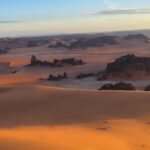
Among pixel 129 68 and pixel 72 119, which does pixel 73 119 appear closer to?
pixel 72 119

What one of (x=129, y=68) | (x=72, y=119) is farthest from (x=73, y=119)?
(x=129, y=68)

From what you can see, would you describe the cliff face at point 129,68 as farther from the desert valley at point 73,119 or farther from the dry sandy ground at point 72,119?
the dry sandy ground at point 72,119

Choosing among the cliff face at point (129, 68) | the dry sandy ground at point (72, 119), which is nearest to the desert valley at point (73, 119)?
the dry sandy ground at point (72, 119)

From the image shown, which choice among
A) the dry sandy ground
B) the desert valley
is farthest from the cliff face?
the dry sandy ground

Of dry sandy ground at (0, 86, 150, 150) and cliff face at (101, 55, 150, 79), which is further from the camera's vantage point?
cliff face at (101, 55, 150, 79)

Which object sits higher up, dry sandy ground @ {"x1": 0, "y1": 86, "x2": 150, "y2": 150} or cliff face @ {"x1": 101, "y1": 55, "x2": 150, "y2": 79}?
dry sandy ground @ {"x1": 0, "y1": 86, "x2": 150, "y2": 150}

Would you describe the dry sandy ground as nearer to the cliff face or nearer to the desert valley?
the desert valley
